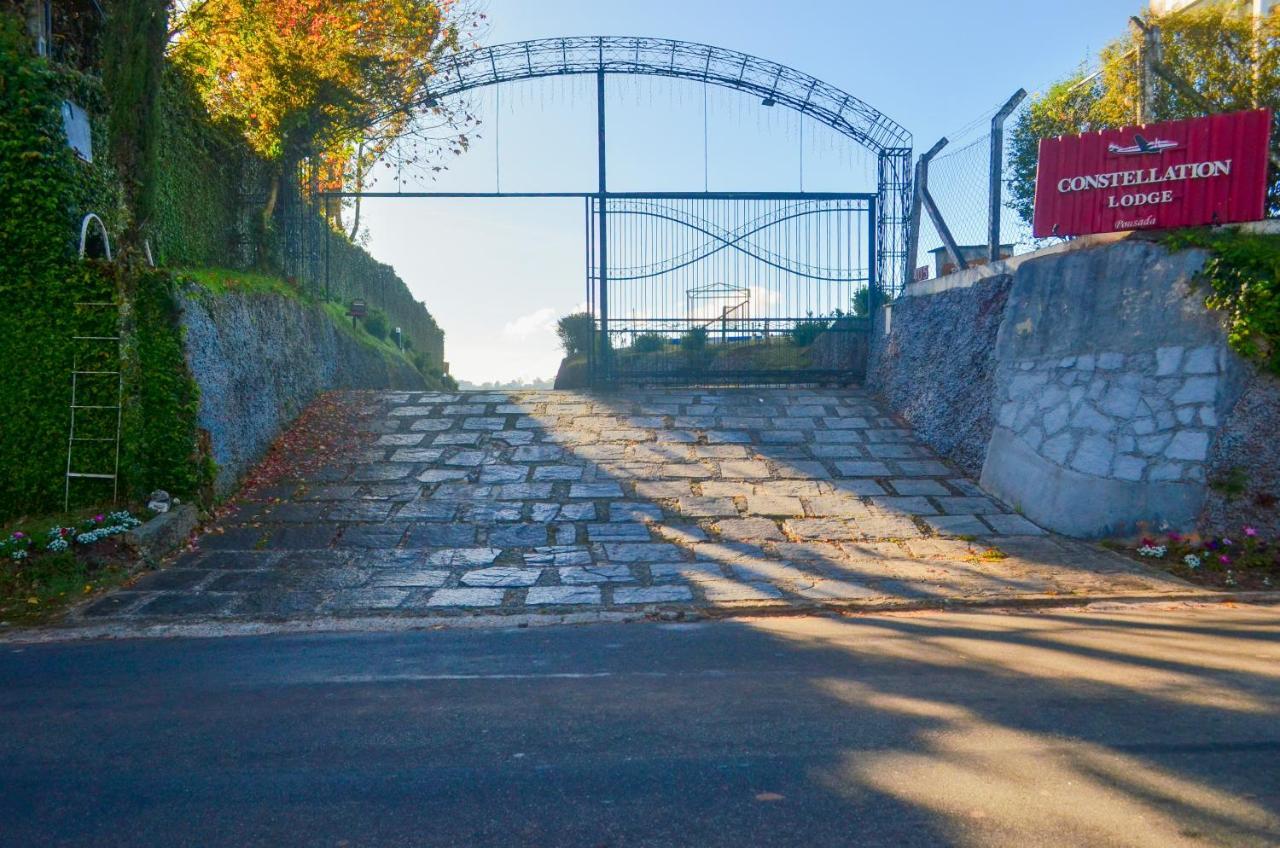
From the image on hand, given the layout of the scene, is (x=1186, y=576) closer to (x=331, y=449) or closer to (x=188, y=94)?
(x=331, y=449)

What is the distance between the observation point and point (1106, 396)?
9094 mm

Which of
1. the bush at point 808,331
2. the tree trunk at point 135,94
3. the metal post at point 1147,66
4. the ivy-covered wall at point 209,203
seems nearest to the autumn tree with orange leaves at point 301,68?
the ivy-covered wall at point 209,203

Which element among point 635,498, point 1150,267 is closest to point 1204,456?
point 1150,267

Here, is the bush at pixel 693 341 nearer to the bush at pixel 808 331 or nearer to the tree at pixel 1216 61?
the bush at pixel 808 331

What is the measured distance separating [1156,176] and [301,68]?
11.1 meters

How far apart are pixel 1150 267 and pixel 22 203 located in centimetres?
1072

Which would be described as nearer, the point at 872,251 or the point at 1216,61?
the point at 872,251

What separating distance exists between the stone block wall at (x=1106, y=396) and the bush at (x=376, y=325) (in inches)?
518

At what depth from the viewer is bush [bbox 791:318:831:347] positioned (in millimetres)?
14867

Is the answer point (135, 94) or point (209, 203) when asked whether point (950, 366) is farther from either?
point (209, 203)

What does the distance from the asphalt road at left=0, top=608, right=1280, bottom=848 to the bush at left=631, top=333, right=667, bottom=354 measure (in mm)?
9283

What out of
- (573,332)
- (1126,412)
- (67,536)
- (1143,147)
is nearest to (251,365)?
(67,536)

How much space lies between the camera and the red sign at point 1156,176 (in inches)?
353

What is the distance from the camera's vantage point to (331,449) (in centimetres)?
1163
